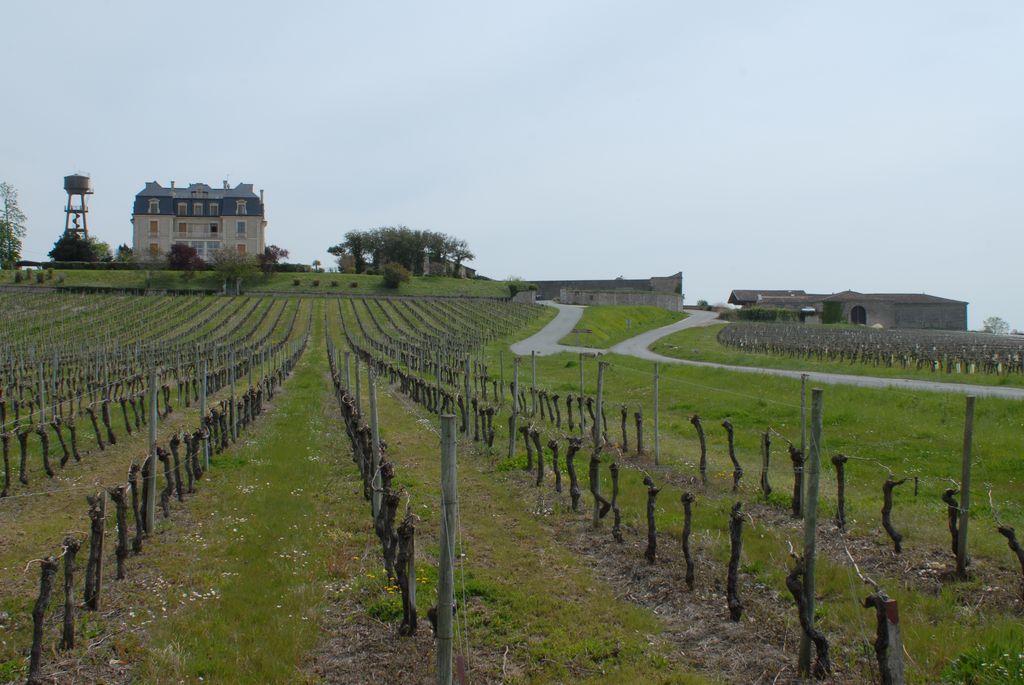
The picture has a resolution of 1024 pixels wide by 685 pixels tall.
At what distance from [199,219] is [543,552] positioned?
10219 cm

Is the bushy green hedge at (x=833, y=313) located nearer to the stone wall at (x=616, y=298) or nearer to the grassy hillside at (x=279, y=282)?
the stone wall at (x=616, y=298)

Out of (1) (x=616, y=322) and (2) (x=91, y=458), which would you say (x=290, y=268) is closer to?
(1) (x=616, y=322)

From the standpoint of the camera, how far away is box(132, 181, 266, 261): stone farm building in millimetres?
98375

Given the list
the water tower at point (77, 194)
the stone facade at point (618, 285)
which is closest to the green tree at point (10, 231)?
the water tower at point (77, 194)

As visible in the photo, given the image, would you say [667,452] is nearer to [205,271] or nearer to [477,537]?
[477,537]

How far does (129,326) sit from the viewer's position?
52531mm

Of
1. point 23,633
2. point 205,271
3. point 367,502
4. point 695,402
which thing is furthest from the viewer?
point 205,271

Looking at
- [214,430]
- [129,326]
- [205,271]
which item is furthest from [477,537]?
[205,271]

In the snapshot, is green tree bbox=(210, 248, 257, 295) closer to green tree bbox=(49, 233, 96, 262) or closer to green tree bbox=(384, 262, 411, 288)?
green tree bbox=(384, 262, 411, 288)

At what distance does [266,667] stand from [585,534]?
4678 mm

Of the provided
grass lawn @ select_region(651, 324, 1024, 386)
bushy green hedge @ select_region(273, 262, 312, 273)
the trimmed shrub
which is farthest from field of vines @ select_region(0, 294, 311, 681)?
the trimmed shrub

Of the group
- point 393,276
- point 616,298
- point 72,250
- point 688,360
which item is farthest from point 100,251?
point 688,360

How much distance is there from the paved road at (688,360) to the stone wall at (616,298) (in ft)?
14.5

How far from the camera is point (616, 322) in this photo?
74.7 metres
